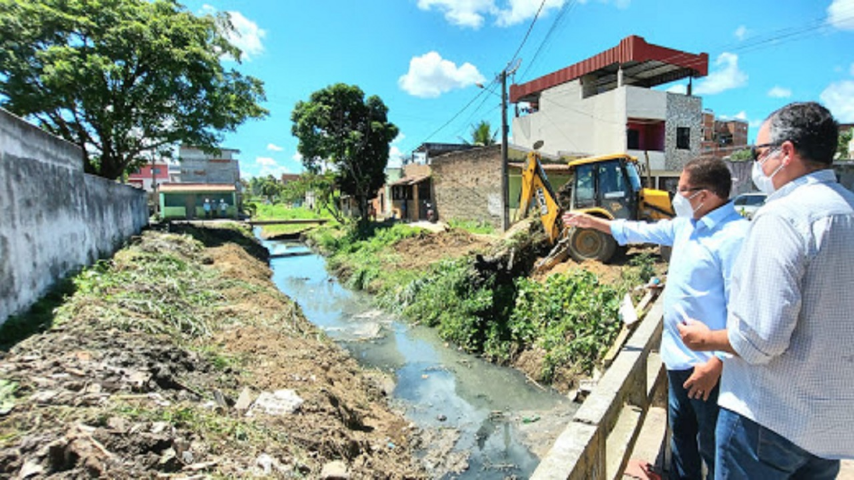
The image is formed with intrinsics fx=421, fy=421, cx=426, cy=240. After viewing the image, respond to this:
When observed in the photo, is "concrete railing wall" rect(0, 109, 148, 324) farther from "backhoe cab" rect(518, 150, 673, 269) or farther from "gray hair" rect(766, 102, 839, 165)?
"backhoe cab" rect(518, 150, 673, 269)

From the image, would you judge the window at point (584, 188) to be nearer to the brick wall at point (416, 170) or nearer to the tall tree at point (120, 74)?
the tall tree at point (120, 74)

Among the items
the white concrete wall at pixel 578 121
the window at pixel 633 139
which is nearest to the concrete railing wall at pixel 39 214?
the white concrete wall at pixel 578 121

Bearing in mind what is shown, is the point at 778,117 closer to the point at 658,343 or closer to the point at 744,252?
the point at 744,252

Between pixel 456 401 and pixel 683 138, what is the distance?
22.6 meters

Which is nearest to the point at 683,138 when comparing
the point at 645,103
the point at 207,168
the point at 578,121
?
the point at 645,103

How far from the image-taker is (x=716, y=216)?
2191 mm

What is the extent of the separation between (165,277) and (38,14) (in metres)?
11.0

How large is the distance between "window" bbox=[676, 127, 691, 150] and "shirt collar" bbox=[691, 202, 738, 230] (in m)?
23.8

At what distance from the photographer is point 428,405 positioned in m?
6.07

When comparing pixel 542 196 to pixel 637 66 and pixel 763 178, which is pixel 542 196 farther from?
pixel 637 66

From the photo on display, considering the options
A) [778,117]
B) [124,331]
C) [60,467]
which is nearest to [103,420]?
[60,467]

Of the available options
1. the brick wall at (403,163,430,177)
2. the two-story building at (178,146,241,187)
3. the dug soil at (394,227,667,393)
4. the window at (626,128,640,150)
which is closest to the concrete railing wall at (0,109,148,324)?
the dug soil at (394,227,667,393)

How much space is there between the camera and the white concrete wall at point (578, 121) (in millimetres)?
21062

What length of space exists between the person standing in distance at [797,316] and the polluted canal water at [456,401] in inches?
142
